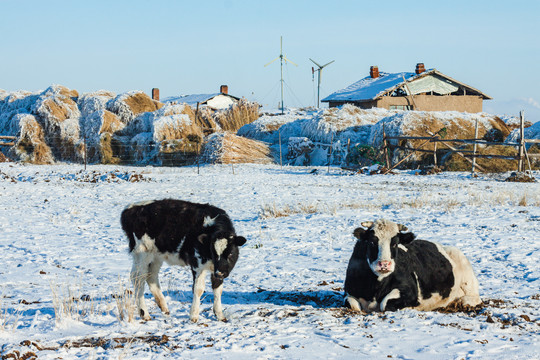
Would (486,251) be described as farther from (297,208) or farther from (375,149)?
(375,149)

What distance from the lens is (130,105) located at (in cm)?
3325

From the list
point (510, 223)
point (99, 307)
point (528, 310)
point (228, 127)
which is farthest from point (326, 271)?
point (228, 127)

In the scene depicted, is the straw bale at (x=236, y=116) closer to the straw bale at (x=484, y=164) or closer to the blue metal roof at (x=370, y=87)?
the blue metal roof at (x=370, y=87)

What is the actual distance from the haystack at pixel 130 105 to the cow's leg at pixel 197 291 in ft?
92.2

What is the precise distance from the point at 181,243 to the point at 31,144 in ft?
90.3

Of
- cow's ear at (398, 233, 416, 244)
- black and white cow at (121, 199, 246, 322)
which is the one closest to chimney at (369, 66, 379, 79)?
cow's ear at (398, 233, 416, 244)

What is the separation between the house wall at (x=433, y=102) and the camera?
3853 cm

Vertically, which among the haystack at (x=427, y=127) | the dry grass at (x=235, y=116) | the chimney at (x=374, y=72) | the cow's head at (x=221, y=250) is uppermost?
the chimney at (x=374, y=72)

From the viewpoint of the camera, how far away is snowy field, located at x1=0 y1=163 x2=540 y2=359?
16.7 ft

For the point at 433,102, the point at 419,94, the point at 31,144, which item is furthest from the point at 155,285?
the point at 433,102

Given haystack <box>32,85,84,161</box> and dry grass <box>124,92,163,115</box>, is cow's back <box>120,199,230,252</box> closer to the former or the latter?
haystack <box>32,85,84,161</box>

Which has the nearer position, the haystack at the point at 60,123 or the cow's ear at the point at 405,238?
the cow's ear at the point at 405,238

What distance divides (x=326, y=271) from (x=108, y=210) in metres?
8.03

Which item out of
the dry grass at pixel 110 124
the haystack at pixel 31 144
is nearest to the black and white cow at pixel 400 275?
the dry grass at pixel 110 124
